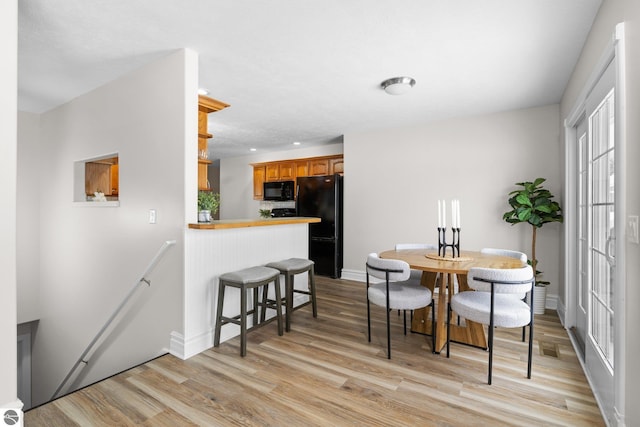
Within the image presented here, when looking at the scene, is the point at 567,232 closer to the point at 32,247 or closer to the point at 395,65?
the point at 395,65

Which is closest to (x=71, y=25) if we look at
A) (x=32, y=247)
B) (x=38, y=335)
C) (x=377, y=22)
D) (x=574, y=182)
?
(x=377, y=22)

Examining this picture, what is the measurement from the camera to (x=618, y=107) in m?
1.53

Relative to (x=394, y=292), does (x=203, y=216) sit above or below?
above

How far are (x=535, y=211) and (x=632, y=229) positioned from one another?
226 centimetres

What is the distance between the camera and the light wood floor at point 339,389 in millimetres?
1766

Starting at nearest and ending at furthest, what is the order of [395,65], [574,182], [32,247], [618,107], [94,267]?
[618,107] → [395,65] → [574,182] → [94,267] → [32,247]

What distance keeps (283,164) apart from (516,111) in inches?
160

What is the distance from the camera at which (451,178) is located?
167 inches

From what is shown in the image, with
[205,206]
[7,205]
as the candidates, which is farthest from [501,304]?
[7,205]

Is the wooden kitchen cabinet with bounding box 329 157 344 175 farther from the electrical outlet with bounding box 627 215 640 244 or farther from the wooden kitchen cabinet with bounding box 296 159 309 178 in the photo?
the electrical outlet with bounding box 627 215 640 244

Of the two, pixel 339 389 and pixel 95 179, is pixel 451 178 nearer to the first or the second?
pixel 339 389

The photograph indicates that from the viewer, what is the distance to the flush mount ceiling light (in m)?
2.94

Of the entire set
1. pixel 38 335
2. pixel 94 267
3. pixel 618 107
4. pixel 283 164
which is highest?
pixel 283 164

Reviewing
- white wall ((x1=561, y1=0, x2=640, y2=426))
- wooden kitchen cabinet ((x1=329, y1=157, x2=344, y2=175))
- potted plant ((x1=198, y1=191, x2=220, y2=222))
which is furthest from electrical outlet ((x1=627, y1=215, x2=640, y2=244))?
wooden kitchen cabinet ((x1=329, y1=157, x2=344, y2=175))
